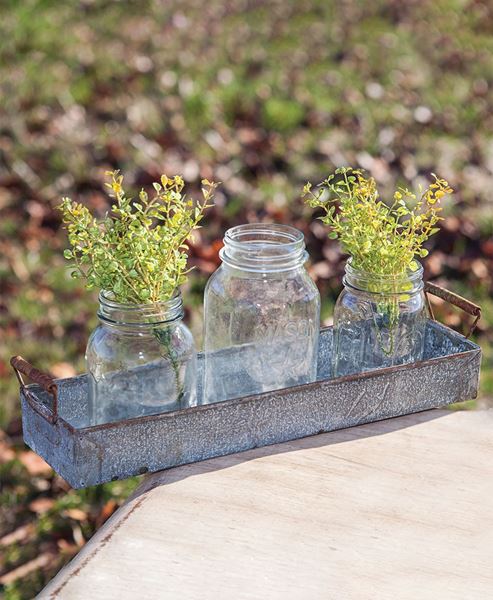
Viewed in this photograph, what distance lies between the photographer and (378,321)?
70.2 inches

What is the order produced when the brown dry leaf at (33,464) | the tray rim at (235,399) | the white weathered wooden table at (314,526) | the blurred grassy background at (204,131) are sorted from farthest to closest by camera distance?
the blurred grassy background at (204,131) → the brown dry leaf at (33,464) → the tray rim at (235,399) → the white weathered wooden table at (314,526)

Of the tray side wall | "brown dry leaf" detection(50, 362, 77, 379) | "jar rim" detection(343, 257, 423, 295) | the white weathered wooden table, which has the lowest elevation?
"brown dry leaf" detection(50, 362, 77, 379)

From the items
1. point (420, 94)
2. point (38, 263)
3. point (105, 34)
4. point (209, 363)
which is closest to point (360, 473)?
point (209, 363)

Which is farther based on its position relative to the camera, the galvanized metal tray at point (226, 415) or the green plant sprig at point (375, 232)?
the green plant sprig at point (375, 232)

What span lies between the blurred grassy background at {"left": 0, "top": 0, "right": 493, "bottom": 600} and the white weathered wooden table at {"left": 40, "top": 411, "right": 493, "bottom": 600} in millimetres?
1067

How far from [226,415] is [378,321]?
1.10 feet

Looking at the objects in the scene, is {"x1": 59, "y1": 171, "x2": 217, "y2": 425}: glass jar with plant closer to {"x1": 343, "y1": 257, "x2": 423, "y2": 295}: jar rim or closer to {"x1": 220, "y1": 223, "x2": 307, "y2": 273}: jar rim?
{"x1": 220, "y1": 223, "x2": 307, "y2": 273}: jar rim

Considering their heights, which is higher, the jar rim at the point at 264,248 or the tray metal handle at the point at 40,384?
the jar rim at the point at 264,248

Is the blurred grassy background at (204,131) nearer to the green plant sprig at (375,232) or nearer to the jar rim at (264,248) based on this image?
the jar rim at (264,248)

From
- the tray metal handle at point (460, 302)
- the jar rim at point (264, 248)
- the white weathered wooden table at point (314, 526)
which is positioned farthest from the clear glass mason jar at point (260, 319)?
the tray metal handle at point (460, 302)

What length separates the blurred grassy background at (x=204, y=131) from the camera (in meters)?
3.20

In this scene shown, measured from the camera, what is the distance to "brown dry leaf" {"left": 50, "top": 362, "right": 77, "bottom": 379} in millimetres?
3049

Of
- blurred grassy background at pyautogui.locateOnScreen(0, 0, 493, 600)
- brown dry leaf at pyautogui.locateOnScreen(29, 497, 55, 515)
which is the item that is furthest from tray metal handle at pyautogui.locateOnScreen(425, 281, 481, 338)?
brown dry leaf at pyautogui.locateOnScreen(29, 497, 55, 515)

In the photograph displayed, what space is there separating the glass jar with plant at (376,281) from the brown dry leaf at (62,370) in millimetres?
1409
